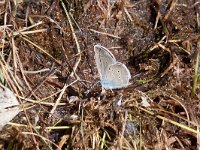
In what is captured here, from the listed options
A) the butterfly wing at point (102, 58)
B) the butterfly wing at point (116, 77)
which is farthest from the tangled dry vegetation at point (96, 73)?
the butterfly wing at point (102, 58)

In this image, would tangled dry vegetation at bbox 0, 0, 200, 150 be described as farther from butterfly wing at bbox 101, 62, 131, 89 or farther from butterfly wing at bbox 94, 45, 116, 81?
butterfly wing at bbox 94, 45, 116, 81

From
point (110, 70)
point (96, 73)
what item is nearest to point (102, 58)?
point (110, 70)

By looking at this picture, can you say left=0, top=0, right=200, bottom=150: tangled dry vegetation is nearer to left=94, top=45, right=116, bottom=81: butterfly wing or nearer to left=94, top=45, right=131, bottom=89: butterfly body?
left=94, top=45, right=131, bottom=89: butterfly body

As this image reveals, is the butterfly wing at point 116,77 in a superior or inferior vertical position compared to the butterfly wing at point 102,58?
inferior

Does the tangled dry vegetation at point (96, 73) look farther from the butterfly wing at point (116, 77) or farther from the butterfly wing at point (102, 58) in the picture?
the butterfly wing at point (102, 58)

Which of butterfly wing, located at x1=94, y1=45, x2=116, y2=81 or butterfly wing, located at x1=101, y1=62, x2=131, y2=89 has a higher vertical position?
butterfly wing, located at x1=94, y1=45, x2=116, y2=81

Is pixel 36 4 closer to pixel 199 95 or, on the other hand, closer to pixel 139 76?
pixel 139 76

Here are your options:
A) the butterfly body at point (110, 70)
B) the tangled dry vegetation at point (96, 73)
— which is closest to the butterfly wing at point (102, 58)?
the butterfly body at point (110, 70)

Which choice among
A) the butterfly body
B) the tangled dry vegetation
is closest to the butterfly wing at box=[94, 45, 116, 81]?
the butterfly body
